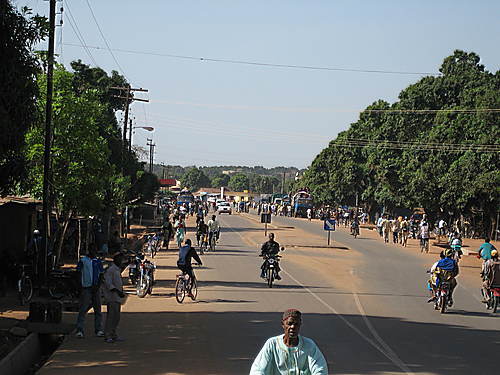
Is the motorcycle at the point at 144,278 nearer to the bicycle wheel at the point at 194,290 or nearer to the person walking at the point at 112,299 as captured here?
the bicycle wheel at the point at 194,290

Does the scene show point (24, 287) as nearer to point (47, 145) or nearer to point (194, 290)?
point (194, 290)

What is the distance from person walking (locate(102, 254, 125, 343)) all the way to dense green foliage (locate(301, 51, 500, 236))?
45.4 metres

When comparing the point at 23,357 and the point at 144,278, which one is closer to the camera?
the point at 23,357

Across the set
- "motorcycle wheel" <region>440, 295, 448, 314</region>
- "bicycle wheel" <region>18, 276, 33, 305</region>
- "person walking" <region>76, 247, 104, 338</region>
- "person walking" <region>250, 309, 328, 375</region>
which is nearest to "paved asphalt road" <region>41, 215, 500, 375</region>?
"motorcycle wheel" <region>440, 295, 448, 314</region>

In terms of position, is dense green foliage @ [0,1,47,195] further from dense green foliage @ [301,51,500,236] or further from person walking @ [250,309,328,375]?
dense green foliage @ [301,51,500,236]

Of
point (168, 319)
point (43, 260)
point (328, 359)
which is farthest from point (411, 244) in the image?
point (328, 359)

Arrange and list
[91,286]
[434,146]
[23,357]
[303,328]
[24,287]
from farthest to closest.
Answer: [434,146], [24,287], [303,328], [91,286], [23,357]

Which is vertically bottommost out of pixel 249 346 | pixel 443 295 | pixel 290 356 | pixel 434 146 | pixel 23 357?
pixel 23 357

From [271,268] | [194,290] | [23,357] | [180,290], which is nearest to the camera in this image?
[23,357]

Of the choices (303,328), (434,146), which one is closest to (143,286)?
(303,328)

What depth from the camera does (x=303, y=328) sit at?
53.9 ft

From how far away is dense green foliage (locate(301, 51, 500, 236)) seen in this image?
59062 mm

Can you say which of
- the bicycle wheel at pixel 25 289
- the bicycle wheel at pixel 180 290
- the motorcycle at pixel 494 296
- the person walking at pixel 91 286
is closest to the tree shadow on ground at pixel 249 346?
the person walking at pixel 91 286

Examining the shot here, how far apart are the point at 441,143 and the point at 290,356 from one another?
59.8m
